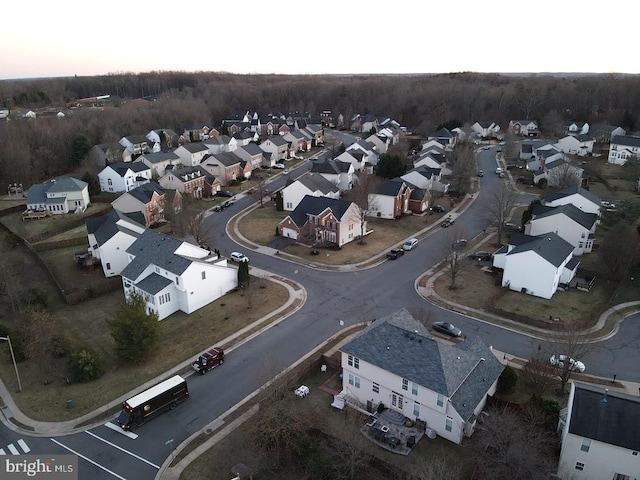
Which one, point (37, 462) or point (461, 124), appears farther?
point (461, 124)

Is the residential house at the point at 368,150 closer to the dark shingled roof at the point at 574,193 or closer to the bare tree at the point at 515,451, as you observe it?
the dark shingled roof at the point at 574,193

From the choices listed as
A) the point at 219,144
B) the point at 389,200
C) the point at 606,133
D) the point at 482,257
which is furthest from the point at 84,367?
the point at 606,133

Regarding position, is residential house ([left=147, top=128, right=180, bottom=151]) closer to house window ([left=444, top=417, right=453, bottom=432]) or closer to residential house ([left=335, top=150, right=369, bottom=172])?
residential house ([left=335, top=150, right=369, bottom=172])

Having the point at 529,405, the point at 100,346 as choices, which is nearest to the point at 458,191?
the point at 529,405

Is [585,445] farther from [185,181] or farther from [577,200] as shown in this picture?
[185,181]

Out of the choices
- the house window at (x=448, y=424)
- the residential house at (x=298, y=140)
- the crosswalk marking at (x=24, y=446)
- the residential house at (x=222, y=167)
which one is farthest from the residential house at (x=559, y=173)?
the crosswalk marking at (x=24, y=446)

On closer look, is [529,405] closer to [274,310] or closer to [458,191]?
[274,310]
